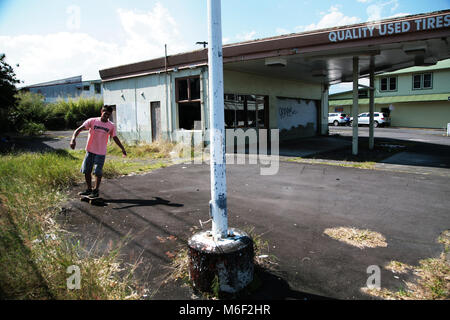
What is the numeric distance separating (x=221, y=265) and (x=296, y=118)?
17.0 metres

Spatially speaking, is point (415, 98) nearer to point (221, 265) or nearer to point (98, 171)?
point (98, 171)

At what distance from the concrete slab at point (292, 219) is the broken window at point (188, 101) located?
5.72 meters

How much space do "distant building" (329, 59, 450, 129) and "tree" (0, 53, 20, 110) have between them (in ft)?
110

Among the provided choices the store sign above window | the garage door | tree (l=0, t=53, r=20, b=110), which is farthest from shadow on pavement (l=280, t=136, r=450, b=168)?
tree (l=0, t=53, r=20, b=110)

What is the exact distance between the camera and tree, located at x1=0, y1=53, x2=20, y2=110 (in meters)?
17.1

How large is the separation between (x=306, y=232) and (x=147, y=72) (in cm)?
1292

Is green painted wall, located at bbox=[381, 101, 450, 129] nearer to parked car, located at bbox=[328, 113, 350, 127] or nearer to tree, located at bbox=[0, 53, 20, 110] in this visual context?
parked car, located at bbox=[328, 113, 350, 127]

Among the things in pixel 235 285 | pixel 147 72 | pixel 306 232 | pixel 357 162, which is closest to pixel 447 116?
pixel 357 162

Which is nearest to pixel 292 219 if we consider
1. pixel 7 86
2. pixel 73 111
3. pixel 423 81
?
pixel 7 86

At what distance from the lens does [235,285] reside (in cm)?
308

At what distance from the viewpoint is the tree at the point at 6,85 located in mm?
17091

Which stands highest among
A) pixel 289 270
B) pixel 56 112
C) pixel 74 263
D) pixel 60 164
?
pixel 56 112

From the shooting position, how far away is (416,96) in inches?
1293

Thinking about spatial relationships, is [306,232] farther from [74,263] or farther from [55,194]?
[55,194]
